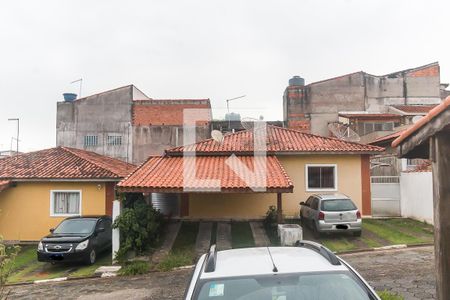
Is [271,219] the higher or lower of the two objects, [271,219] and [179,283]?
the higher

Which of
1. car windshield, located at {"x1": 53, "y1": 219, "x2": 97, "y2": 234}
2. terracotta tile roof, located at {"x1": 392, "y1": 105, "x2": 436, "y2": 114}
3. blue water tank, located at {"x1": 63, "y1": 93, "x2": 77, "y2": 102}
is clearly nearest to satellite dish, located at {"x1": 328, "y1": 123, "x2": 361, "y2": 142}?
terracotta tile roof, located at {"x1": 392, "y1": 105, "x2": 436, "y2": 114}

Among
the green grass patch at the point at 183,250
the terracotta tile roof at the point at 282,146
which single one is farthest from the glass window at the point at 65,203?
the green grass patch at the point at 183,250

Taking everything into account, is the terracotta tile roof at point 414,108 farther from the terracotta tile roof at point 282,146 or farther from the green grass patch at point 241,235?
the green grass patch at point 241,235

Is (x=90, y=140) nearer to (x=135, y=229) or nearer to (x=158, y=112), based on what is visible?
(x=158, y=112)

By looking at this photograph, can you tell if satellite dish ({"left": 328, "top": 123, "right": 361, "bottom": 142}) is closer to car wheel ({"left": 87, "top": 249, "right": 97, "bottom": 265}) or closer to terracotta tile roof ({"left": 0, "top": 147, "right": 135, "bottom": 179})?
terracotta tile roof ({"left": 0, "top": 147, "right": 135, "bottom": 179})

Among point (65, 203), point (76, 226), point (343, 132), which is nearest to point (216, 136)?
point (65, 203)

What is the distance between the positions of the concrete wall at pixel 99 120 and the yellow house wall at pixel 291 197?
15309 mm

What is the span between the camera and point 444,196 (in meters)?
4.96

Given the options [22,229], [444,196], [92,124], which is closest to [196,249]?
[22,229]

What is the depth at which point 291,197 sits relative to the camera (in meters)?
19.6

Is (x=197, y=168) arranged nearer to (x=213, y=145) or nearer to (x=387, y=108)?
(x=213, y=145)

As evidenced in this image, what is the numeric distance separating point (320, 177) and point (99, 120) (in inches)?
806

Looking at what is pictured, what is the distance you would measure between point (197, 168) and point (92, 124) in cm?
1877

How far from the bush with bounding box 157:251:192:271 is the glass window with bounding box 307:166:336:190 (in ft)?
27.1
